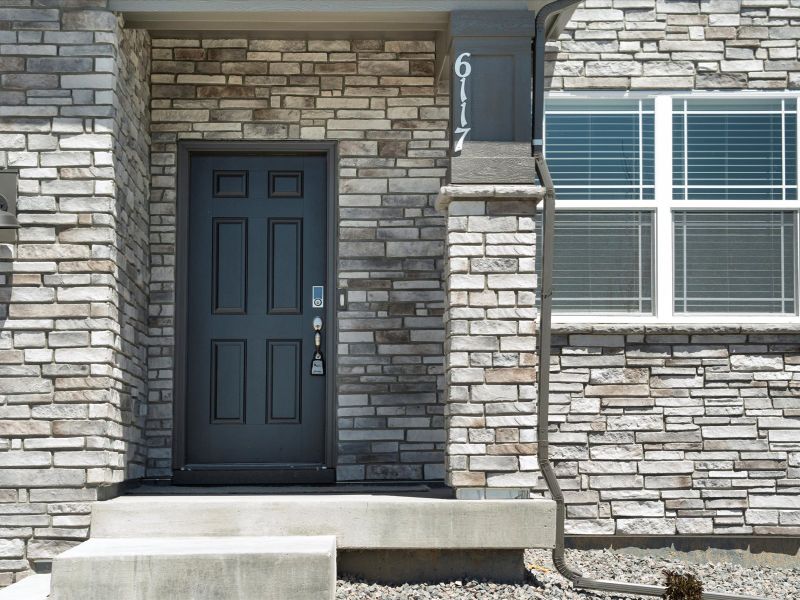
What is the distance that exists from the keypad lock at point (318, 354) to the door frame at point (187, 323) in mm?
49

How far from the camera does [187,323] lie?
7844 mm

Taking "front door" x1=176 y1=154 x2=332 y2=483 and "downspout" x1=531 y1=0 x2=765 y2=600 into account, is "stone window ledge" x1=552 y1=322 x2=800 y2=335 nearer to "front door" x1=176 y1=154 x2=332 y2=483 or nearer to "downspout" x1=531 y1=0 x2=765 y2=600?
"downspout" x1=531 y1=0 x2=765 y2=600

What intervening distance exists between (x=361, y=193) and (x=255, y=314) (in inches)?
43.8

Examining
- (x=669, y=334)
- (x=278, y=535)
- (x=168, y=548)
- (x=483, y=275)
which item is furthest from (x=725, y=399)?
(x=168, y=548)

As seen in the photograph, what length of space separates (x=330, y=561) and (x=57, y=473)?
1.89 meters

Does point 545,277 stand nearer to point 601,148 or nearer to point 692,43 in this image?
point 601,148

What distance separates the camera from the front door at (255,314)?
7.84 meters

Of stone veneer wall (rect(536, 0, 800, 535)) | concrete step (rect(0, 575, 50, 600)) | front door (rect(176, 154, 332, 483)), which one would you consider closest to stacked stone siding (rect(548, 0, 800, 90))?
stone veneer wall (rect(536, 0, 800, 535))

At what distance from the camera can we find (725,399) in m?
7.56

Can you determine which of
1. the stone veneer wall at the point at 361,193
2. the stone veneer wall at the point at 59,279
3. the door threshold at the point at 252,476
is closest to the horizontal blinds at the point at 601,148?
the stone veneer wall at the point at 361,193

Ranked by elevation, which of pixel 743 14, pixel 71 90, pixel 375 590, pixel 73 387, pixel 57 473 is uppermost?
pixel 743 14

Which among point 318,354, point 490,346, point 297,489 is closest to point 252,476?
point 297,489

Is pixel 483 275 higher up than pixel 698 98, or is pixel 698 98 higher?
pixel 698 98

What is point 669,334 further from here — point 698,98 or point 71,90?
point 71,90
